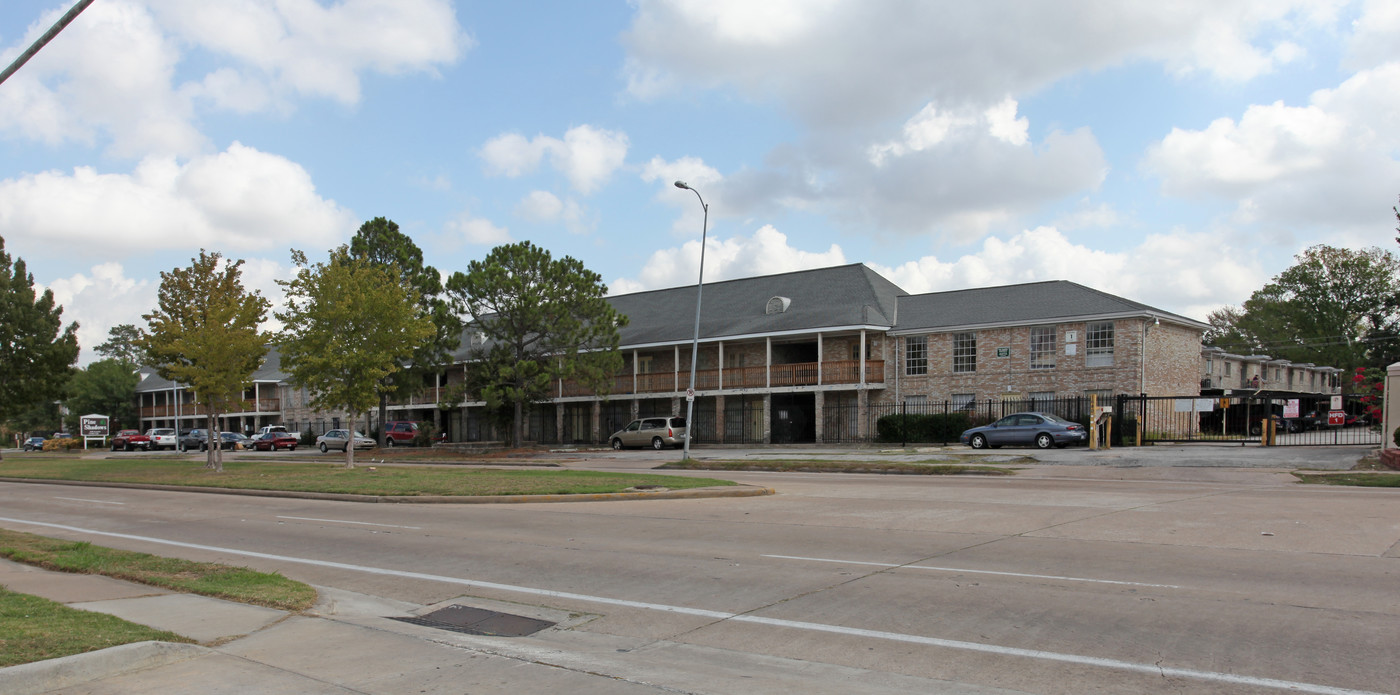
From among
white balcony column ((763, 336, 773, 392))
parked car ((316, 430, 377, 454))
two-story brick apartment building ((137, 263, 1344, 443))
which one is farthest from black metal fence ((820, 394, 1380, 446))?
parked car ((316, 430, 377, 454))

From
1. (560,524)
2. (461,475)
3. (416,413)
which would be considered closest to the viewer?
(560,524)

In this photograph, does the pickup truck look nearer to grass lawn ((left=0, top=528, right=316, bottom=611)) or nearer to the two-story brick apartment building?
the two-story brick apartment building

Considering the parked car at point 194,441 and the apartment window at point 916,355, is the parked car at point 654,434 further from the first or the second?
the parked car at point 194,441

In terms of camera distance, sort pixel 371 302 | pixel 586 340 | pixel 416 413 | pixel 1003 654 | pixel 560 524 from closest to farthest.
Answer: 1. pixel 1003 654
2. pixel 560 524
3. pixel 371 302
4. pixel 586 340
5. pixel 416 413

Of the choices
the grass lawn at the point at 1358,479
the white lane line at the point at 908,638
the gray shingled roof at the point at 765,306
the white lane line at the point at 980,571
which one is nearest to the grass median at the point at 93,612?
the white lane line at the point at 908,638

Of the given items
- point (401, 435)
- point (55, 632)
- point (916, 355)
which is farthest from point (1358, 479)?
point (401, 435)

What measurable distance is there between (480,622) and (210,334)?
2561 centimetres

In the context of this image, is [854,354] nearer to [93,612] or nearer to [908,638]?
[908,638]

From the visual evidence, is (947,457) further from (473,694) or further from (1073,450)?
(473,694)

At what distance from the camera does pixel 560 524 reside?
1384 centimetres

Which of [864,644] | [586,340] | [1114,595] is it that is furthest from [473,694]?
[586,340]

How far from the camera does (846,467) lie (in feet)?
81.1

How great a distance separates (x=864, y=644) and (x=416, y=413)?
5935cm

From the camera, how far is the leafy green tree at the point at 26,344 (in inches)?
1661
